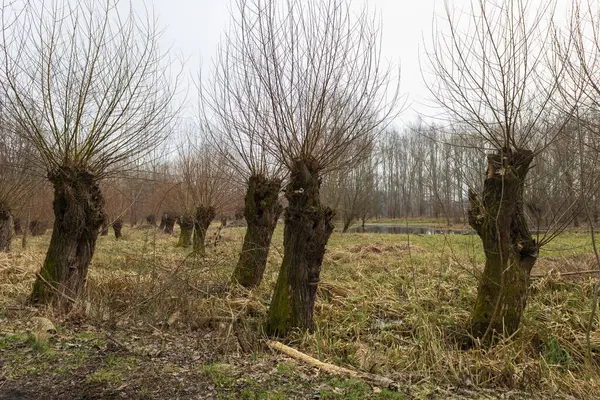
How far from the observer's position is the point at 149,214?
2559 cm

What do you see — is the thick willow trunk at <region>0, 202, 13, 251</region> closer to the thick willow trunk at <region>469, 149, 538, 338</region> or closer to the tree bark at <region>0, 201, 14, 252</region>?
the tree bark at <region>0, 201, 14, 252</region>

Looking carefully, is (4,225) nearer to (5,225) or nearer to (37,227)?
→ (5,225)

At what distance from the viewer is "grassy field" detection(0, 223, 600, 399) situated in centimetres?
335

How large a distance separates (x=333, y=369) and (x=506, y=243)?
7.95ft

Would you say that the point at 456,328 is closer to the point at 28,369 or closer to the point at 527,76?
the point at 527,76

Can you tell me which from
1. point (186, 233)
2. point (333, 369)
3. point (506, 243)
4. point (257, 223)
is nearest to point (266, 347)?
point (333, 369)

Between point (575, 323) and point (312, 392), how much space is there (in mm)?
4084

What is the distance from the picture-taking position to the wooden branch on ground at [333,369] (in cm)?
347

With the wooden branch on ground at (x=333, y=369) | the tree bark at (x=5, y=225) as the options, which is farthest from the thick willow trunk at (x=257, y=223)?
the tree bark at (x=5, y=225)

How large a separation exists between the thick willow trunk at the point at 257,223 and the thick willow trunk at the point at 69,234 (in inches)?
98.0

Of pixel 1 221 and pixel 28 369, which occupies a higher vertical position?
pixel 1 221

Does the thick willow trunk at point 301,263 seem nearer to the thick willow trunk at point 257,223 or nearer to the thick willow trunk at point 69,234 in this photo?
the thick willow trunk at point 257,223

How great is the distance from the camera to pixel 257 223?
7.63 meters

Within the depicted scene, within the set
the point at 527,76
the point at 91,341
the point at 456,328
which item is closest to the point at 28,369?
the point at 91,341
